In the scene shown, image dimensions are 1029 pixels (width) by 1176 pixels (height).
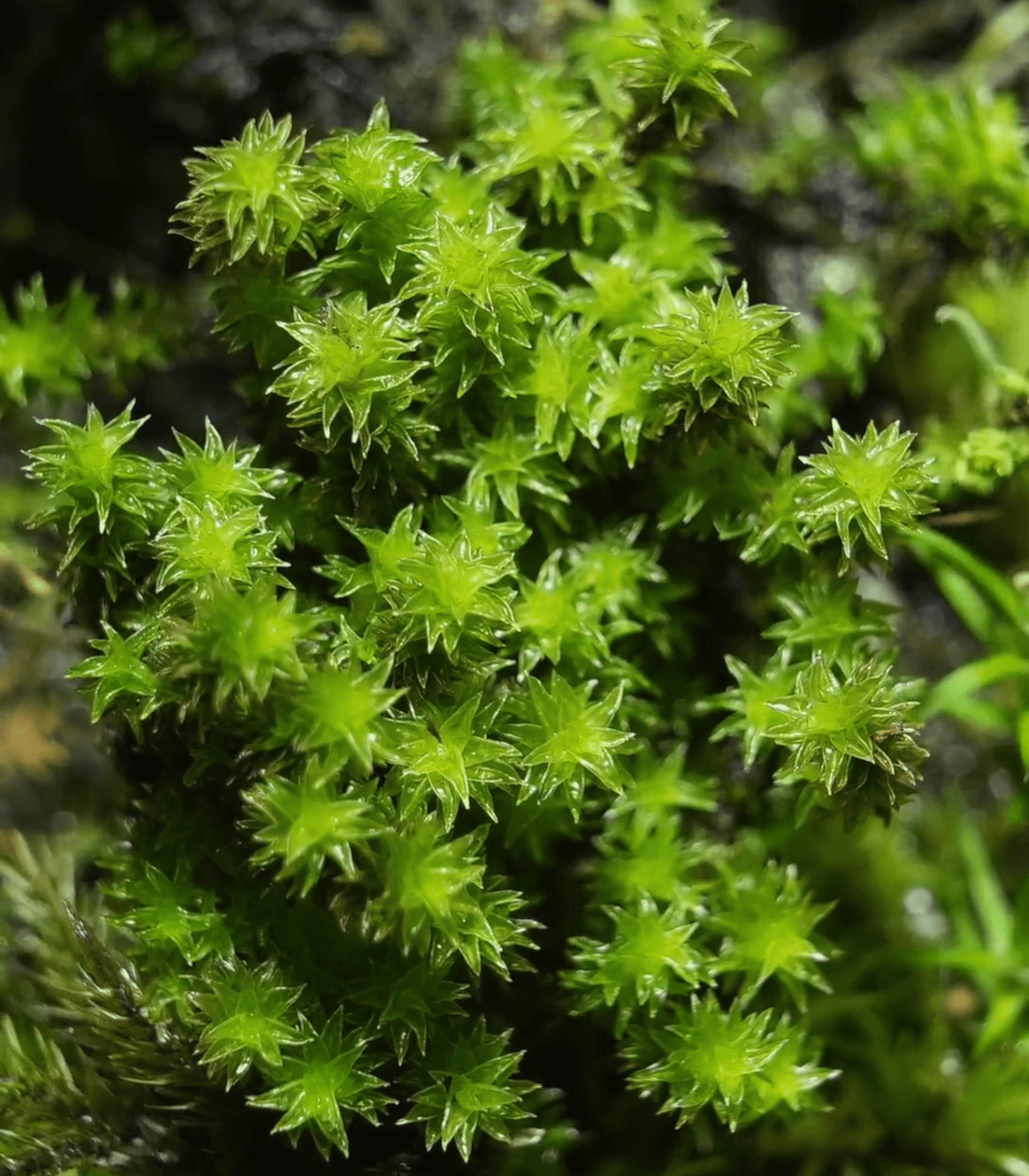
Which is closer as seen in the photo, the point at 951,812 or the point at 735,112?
the point at 735,112

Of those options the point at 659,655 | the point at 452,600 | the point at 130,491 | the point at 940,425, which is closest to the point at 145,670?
the point at 130,491

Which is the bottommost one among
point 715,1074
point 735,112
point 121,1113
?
point 121,1113

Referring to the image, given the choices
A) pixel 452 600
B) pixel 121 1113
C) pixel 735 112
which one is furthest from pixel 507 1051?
pixel 735 112

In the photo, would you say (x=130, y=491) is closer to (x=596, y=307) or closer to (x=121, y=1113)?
(x=596, y=307)

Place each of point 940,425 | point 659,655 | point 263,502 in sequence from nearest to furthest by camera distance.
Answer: point 263,502 < point 659,655 < point 940,425

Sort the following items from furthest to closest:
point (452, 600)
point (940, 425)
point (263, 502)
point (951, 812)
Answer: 1. point (951, 812)
2. point (940, 425)
3. point (263, 502)
4. point (452, 600)

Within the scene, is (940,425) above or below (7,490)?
above

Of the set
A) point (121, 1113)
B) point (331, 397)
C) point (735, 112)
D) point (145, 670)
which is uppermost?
point (735, 112)

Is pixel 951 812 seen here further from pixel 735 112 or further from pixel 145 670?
pixel 145 670

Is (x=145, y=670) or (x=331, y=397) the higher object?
(x=331, y=397)

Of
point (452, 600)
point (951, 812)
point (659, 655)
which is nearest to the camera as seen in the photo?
point (452, 600)
